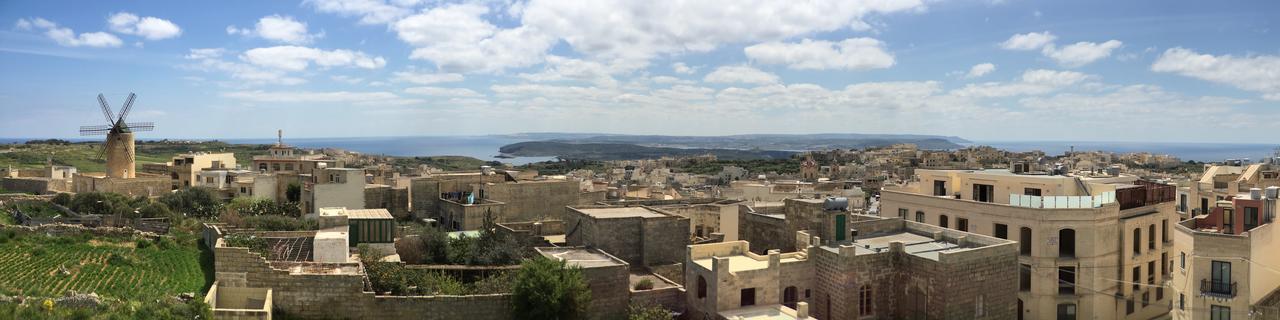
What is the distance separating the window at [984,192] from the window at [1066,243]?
2736 mm

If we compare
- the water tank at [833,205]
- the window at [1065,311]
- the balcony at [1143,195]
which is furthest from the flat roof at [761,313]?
the balcony at [1143,195]

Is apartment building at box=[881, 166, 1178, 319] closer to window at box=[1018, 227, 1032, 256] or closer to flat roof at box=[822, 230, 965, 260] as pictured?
window at box=[1018, 227, 1032, 256]

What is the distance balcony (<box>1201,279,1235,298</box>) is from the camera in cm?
1728

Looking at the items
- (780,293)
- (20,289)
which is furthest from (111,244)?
(780,293)

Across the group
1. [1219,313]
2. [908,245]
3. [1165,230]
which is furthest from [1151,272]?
[908,245]

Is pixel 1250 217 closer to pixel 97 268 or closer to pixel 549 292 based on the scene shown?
pixel 549 292

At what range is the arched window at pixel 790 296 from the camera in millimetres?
19812

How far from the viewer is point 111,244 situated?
24.2 m

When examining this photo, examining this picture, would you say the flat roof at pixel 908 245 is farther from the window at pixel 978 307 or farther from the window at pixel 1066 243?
the window at pixel 1066 243

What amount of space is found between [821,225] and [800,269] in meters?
2.32

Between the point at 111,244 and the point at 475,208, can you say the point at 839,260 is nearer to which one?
the point at 475,208

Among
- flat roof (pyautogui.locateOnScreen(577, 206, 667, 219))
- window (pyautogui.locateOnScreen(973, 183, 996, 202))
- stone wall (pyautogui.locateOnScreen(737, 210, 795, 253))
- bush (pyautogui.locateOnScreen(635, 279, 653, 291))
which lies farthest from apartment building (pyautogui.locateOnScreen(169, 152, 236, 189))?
window (pyautogui.locateOnScreen(973, 183, 996, 202))

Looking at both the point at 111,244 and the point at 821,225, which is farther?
the point at 111,244

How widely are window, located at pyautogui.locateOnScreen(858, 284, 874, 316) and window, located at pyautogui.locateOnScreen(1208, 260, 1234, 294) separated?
6.99 metres
